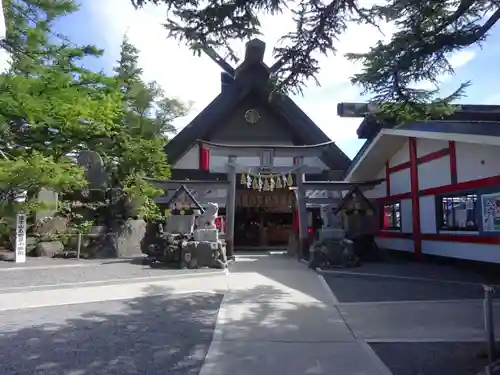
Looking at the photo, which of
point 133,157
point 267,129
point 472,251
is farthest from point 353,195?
point 133,157

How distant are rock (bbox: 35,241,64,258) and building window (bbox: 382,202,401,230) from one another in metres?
11.1

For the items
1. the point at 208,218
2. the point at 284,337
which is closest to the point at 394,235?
the point at 208,218

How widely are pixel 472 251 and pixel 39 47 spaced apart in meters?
11.0

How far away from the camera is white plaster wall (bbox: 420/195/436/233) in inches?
442

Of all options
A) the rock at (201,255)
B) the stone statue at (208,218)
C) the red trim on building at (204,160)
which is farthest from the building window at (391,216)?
the red trim on building at (204,160)

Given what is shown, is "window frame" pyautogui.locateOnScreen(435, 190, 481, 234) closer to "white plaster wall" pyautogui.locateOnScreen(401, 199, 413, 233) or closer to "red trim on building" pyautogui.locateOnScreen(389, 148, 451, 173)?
"red trim on building" pyautogui.locateOnScreen(389, 148, 451, 173)

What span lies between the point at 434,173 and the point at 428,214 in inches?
45.7

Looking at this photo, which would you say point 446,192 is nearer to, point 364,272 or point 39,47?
point 364,272

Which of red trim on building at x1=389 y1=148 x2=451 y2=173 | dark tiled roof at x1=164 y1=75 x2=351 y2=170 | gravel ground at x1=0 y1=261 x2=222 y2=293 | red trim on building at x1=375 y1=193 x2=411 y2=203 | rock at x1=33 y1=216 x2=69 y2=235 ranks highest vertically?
dark tiled roof at x1=164 y1=75 x2=351 y2=170

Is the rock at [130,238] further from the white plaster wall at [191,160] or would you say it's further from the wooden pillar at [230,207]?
the wooden pillar at [230,207]

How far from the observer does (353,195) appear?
504 inches

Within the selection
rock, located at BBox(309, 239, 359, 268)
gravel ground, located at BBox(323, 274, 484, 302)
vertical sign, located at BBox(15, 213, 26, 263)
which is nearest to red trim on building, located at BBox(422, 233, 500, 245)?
gravel ground, located at BBox(323, 274, 484, 302)

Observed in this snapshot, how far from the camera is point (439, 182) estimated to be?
10914 mm

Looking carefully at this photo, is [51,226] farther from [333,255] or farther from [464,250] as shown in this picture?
[464,250]
